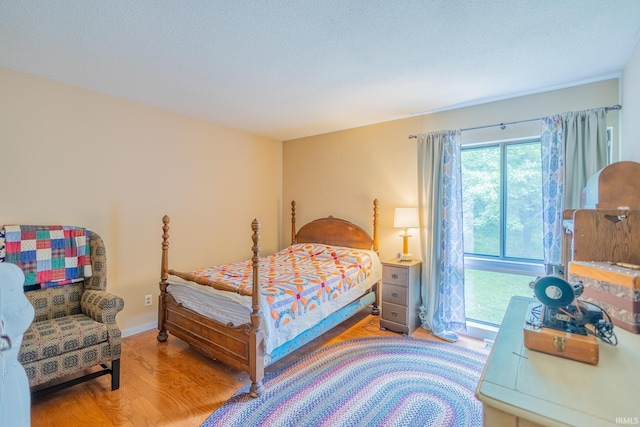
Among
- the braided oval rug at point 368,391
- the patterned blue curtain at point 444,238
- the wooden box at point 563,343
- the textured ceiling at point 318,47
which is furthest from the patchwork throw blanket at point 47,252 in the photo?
the patterned blue curtain at point 444,238

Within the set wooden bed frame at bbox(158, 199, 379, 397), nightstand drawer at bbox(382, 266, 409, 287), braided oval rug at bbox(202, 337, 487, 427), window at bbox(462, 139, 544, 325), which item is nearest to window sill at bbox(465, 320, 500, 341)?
window at bbox(462, 139, 544, 325)

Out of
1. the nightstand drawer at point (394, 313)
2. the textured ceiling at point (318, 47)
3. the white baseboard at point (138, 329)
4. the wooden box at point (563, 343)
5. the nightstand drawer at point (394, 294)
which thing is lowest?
the white baseboard at point (138, 329)

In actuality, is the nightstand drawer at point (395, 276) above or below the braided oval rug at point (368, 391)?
above

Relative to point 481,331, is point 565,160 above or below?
above

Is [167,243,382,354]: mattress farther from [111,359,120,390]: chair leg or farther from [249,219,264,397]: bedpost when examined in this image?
[111,359,120,390]: chair leg

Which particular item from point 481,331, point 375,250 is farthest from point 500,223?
point 375,250

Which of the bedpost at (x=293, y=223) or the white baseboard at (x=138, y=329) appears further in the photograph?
the bedpost at (x=293, y=223)

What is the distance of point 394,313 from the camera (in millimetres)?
3236

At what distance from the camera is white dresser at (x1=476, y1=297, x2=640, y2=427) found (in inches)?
28.9

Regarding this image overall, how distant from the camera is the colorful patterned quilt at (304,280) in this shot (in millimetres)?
2338

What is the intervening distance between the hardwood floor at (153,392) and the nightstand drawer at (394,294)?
74cm

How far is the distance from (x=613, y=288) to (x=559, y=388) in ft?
2.25

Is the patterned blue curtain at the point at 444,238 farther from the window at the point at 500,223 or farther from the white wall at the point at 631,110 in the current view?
the white wall at the point at 631,110

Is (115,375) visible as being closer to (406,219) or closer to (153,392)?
(153,392)
